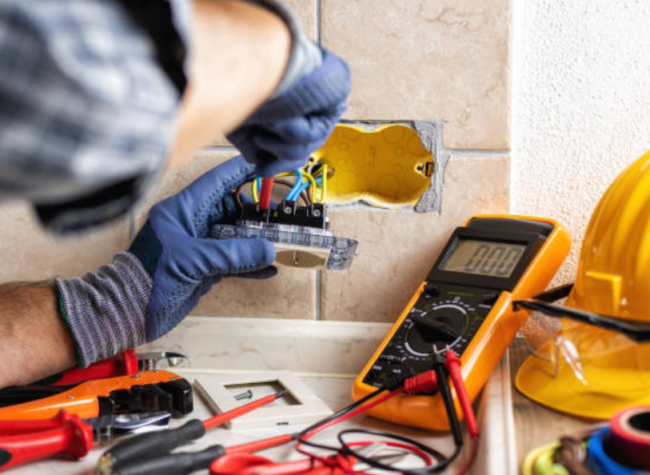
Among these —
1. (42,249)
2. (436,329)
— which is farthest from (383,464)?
(42,249)

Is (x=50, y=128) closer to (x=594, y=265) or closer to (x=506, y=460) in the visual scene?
(x=506, y=460)

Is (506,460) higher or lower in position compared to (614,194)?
lower

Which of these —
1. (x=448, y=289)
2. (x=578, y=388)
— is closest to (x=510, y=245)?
(x=448, y=289)

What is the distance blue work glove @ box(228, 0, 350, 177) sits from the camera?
1.47ft

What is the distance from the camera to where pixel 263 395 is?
78 centimetres

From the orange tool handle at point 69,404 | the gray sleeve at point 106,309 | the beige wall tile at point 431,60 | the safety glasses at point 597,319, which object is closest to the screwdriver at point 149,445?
the orange tool handle at point 69,404

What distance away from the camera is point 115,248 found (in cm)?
97

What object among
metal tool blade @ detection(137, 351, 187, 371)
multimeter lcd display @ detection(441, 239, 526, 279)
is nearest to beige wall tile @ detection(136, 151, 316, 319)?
metal tool blade @ detection(137, 351, 187, 371)

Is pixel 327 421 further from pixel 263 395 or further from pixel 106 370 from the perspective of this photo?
pixel 106 370

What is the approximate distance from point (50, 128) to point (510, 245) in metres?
0.63

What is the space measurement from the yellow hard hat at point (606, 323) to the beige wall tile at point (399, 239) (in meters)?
0.19

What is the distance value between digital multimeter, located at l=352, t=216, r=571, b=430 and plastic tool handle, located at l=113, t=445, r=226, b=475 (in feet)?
0.66

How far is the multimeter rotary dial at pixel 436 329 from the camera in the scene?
73 centimetres

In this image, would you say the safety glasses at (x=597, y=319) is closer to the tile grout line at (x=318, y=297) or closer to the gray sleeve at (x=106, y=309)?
the tile grout line at (x=318, y=297)
